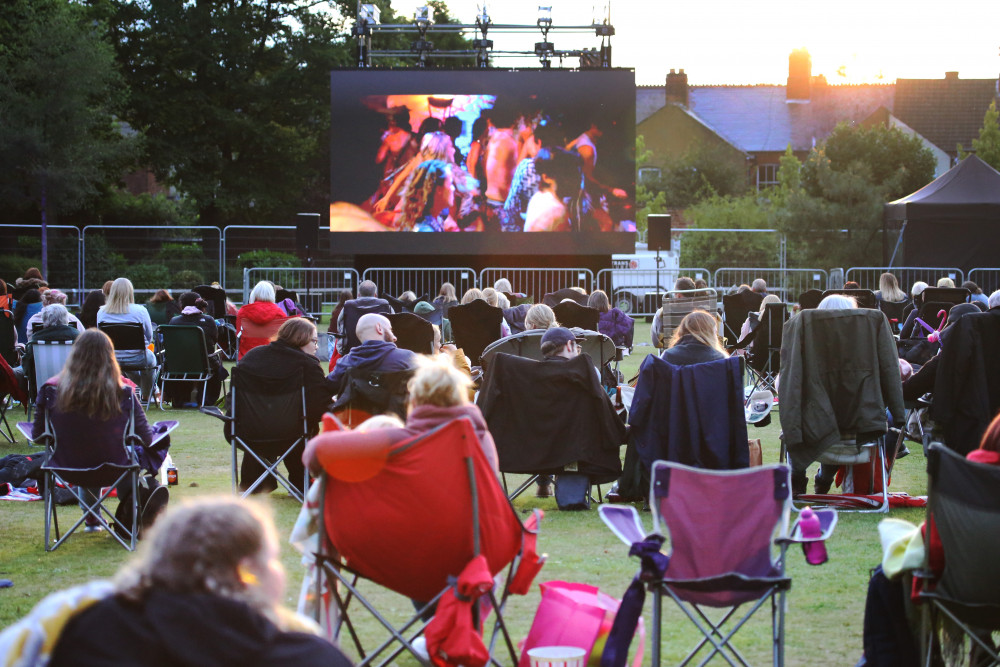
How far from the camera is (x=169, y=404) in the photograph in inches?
515

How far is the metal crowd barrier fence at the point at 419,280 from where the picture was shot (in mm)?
22719

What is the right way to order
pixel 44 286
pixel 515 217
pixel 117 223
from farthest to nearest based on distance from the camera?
pixel 117 223
pixel 515 217
pixel 44 286

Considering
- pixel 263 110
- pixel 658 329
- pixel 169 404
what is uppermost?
pixel 263 110

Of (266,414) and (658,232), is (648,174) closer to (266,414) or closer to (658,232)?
(658,232)

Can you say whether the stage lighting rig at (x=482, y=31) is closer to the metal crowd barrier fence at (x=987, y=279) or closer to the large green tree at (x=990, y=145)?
the metal crowd barrier fence at (x=987, y=279)

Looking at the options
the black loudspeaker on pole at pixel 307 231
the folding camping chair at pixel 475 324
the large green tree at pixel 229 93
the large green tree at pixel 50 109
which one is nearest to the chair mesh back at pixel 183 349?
the folding camping chair at pixel 475 324

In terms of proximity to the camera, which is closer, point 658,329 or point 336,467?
point 336,467

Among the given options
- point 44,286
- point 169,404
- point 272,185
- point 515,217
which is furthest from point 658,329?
point 272,185

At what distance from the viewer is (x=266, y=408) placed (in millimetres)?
6938

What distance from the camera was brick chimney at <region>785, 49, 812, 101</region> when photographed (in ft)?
196

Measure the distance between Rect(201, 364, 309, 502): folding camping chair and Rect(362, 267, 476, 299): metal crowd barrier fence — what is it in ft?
51.3

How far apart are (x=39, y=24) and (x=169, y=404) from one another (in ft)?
65.7

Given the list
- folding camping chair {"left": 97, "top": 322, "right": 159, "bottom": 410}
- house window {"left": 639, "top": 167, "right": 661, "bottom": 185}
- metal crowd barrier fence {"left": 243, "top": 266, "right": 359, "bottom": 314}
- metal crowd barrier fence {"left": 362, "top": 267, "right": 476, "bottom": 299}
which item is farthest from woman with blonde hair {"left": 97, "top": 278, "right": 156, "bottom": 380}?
house window {"left": 639, "top": 167, "right": 661, "bottom": 185}

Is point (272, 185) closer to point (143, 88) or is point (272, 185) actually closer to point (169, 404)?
point (143, 88)
